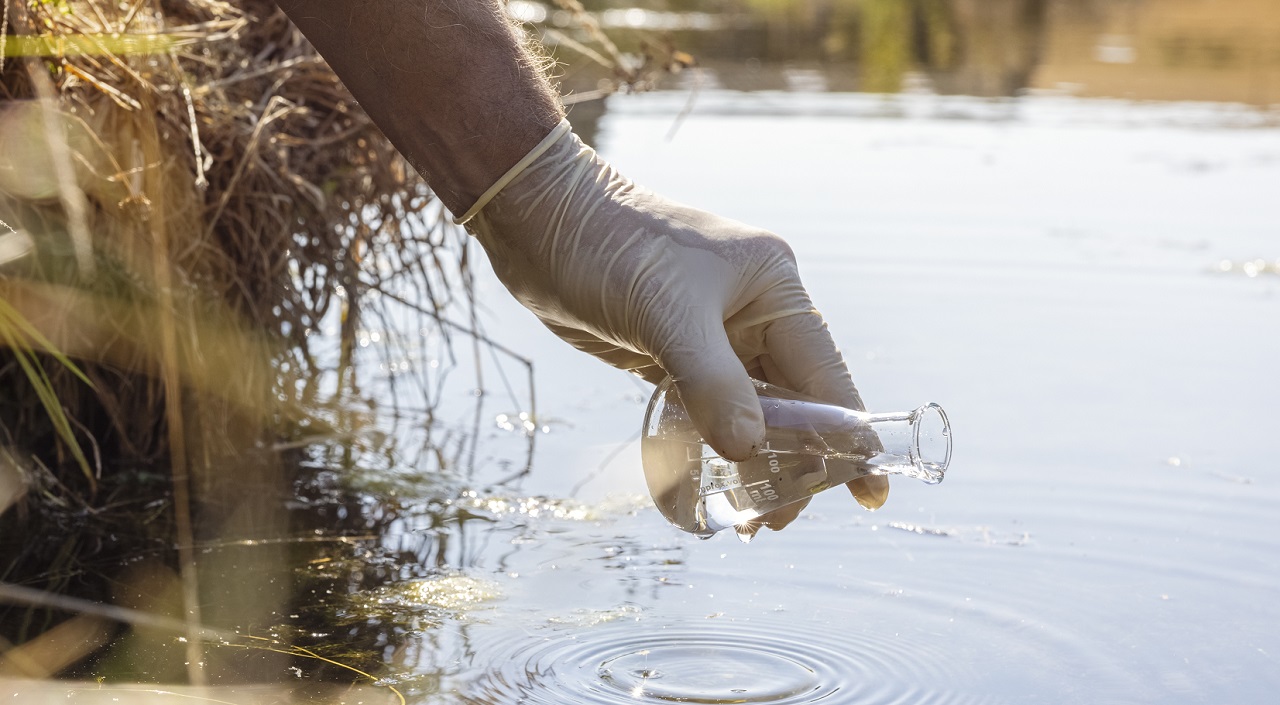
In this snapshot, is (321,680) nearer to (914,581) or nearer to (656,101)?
(914,581)

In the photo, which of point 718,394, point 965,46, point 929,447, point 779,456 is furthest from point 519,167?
point 965,46

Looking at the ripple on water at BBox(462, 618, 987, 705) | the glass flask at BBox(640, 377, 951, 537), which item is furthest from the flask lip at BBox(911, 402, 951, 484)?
the ripple on water at BBox(462, 618, 987, 705)

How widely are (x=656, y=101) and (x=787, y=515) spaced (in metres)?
6.72

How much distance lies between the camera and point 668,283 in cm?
191

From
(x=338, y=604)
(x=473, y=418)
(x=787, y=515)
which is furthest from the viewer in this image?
(x=473, y=418)

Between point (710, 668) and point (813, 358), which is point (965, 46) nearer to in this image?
point (813, 358)

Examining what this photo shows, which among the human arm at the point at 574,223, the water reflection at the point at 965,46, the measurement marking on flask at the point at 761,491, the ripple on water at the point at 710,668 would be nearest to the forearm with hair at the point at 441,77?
the human arm at the point at 574,223

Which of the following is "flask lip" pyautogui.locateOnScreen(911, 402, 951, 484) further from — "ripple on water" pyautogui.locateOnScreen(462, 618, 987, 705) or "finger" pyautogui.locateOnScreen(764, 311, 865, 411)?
"ripple on water" pyautogui.locateOnScreen(462, 618, 987, 705)

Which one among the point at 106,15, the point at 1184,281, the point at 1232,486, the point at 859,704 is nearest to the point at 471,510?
the point at 859,704

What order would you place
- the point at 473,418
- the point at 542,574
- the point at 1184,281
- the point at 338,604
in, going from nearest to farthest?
1. the point at 338,604
2. the point at 542,574
3. the point at 473,418
4. the point at 1184,281

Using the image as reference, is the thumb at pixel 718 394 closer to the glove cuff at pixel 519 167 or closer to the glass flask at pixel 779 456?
the glass flask at pixel 779 456

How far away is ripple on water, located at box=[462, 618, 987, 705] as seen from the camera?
1967mm

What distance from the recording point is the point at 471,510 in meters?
2.78

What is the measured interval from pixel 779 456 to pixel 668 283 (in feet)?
1.04
